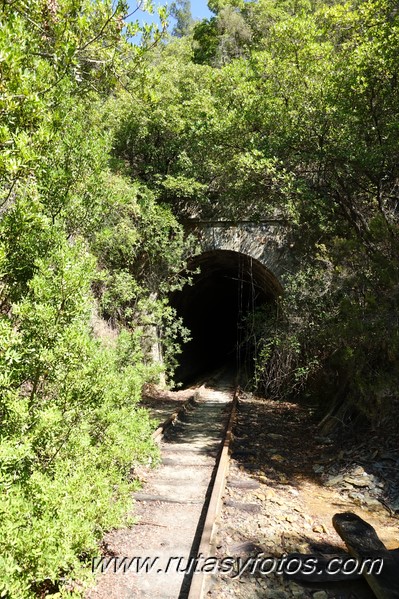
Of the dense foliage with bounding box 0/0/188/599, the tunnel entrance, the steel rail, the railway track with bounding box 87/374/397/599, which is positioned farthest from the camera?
the tunnel entrance

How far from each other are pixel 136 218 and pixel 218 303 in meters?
12.6

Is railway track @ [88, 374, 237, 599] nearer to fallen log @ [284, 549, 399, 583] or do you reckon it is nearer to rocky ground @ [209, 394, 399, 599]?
rocky ground @ [209, 394, 399, 599]

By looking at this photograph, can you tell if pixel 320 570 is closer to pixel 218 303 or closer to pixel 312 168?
pixel 312 168

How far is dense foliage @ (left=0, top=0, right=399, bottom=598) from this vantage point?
2.76 meters

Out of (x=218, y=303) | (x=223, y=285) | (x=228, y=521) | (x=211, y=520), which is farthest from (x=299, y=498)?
(x=218, y=303)

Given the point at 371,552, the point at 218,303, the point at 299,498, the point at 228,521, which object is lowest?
the point at 228,521

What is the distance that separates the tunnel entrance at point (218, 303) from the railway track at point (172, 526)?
594 centimetres

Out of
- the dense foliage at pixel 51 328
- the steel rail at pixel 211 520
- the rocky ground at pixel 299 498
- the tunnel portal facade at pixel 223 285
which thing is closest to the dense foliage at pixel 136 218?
the dense foliage at pixel 51 328

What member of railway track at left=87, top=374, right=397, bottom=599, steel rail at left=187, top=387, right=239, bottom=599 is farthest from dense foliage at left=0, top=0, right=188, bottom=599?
steel rail at left=187, top=387, right=239, bottom=599

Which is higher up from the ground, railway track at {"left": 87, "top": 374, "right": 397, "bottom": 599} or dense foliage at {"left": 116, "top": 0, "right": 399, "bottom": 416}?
dense foliage at {"left": 116, "top": 0, "right": 399, "bottom": 416}

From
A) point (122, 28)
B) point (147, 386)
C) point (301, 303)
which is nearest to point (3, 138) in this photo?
point (122, 28)

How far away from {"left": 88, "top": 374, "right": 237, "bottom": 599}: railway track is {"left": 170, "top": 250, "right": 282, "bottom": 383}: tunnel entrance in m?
5.94

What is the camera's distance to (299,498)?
479cm

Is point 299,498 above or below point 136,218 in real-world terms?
below
